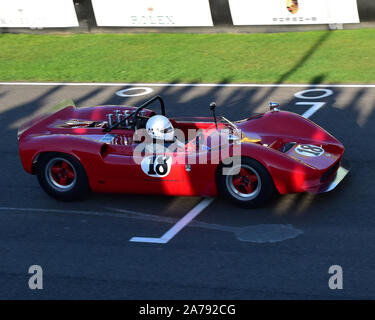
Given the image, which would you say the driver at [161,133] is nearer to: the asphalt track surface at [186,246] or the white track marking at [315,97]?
the asphalt track surface at [186,246]

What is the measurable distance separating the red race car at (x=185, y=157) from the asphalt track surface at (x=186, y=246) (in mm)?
275

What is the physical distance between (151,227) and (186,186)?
689 mm

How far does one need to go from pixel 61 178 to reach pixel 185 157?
1.80 meters

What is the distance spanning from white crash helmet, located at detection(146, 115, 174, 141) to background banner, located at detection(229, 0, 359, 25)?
29.7 feet

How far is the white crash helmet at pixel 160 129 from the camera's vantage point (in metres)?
8.76

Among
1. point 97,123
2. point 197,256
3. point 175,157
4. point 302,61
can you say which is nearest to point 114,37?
point 302,61

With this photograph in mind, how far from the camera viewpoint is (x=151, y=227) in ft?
26.8

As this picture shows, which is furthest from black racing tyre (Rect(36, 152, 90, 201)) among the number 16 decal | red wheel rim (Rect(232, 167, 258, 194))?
red wheel rim (Rect(232, 167, 258, 194))

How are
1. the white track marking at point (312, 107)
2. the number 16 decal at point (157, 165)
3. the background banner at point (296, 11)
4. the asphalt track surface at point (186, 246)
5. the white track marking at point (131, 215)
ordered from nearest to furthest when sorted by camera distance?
the asphalt track surface at point (186, 246) → the white track marking at point (131, 215) → the number 16 decal at point (157, 165) → the white track marking at point (312, 107) → the background banner at point (296, 11)

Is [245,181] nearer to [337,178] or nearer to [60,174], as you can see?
[337,178]

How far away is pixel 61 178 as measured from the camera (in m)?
9.10

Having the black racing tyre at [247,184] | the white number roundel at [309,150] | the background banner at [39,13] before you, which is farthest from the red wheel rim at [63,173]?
the background banner at [39,13]

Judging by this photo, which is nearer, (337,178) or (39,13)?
(337,178)

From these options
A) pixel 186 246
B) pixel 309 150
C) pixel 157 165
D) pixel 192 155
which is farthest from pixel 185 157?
pixel 309 150
